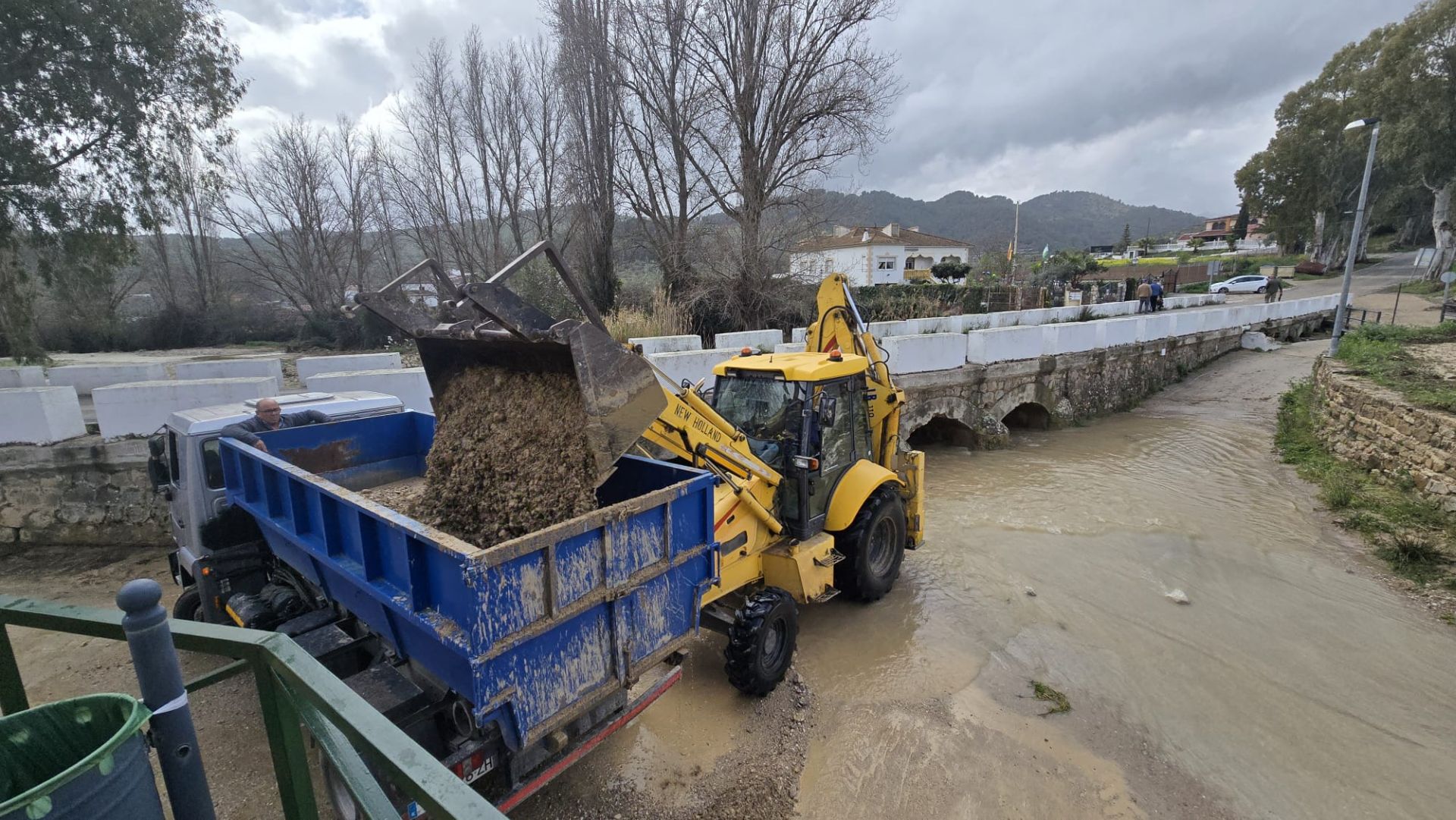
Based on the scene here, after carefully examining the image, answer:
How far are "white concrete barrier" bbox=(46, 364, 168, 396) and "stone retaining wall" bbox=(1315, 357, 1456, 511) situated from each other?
1819 centimetres

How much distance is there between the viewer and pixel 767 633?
4.36m

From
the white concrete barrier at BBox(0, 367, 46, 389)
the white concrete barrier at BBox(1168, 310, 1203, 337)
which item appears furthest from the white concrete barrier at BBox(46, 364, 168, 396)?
the white concrete barrier at BBox(1168, 310, 1203, 337)

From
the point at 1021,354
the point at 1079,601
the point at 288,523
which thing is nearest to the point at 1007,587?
the point at 1079,601

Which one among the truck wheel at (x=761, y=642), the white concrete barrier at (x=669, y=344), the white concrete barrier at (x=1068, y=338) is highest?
the white concrete barrier at (x=669, y=344)

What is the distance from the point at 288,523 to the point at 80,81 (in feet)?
35.1

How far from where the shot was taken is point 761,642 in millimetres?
4242

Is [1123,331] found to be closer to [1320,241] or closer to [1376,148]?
[1376,148]

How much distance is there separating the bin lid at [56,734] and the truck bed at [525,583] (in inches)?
40.7

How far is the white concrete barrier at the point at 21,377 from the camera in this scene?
1052 cm

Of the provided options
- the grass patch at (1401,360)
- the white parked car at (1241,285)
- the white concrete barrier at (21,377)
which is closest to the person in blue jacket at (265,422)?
the white concrete barrier at (21,377)

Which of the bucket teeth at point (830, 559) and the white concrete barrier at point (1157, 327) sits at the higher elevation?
the white concrete barrier at point (1157, 327)

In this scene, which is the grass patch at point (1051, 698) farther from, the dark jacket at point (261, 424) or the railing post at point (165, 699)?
the dark jacket at point (261, 424)

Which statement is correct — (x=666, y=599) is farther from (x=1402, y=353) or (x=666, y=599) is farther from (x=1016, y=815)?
(x=1402, y=353)

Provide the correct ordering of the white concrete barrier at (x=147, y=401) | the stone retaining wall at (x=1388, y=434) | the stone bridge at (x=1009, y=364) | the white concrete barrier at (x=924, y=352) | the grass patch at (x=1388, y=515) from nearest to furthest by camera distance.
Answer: the grass patch at (x=1388, y=515) → the white concrete barrier at (x=147, y=401) → the stone retaining wall at (x=1388, y=434) → the white concrete barrier at (x=924, y=352) → the stone bridge at (x=1009, y=364)
